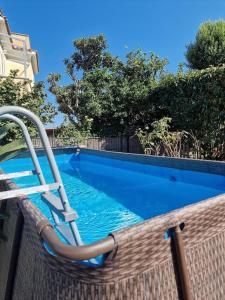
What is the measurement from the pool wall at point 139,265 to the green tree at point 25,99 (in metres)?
10.9

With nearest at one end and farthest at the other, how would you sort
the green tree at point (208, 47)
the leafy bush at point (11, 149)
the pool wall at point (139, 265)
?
the pool wall at point (139, 265)
the leafy bush at point (11, 149)
the green tree at point (208, 47)

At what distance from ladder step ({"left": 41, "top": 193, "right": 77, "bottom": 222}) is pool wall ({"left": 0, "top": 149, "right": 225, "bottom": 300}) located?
0.57ft

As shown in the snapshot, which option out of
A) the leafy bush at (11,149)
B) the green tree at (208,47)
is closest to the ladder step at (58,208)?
the leafy bush at (11,149)

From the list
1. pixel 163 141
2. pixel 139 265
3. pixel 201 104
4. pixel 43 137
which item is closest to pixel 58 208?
pixel 43 137

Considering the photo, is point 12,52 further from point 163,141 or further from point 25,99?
point 163,141

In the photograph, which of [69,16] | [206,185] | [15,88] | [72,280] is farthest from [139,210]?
[69,16]

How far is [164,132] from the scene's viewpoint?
10.3 meters

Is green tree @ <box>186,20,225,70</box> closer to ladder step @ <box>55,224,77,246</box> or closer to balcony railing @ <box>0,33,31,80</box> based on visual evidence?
balcony railing @ <box>0,33,31,80</box>

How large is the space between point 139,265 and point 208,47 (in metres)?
16.3

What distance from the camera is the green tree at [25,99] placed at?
40.8ft

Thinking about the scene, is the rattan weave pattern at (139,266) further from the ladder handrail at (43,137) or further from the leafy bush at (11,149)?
the leafy bush at (11,149)

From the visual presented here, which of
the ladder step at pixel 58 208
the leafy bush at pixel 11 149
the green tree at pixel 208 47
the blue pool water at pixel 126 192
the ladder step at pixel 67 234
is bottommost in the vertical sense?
the blue pool water at pixel 126 192

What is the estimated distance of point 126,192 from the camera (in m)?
6.93

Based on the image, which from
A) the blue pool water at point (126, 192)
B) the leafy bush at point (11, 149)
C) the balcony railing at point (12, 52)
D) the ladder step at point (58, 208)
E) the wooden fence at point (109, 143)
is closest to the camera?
the ladder step at point (58, 208)
